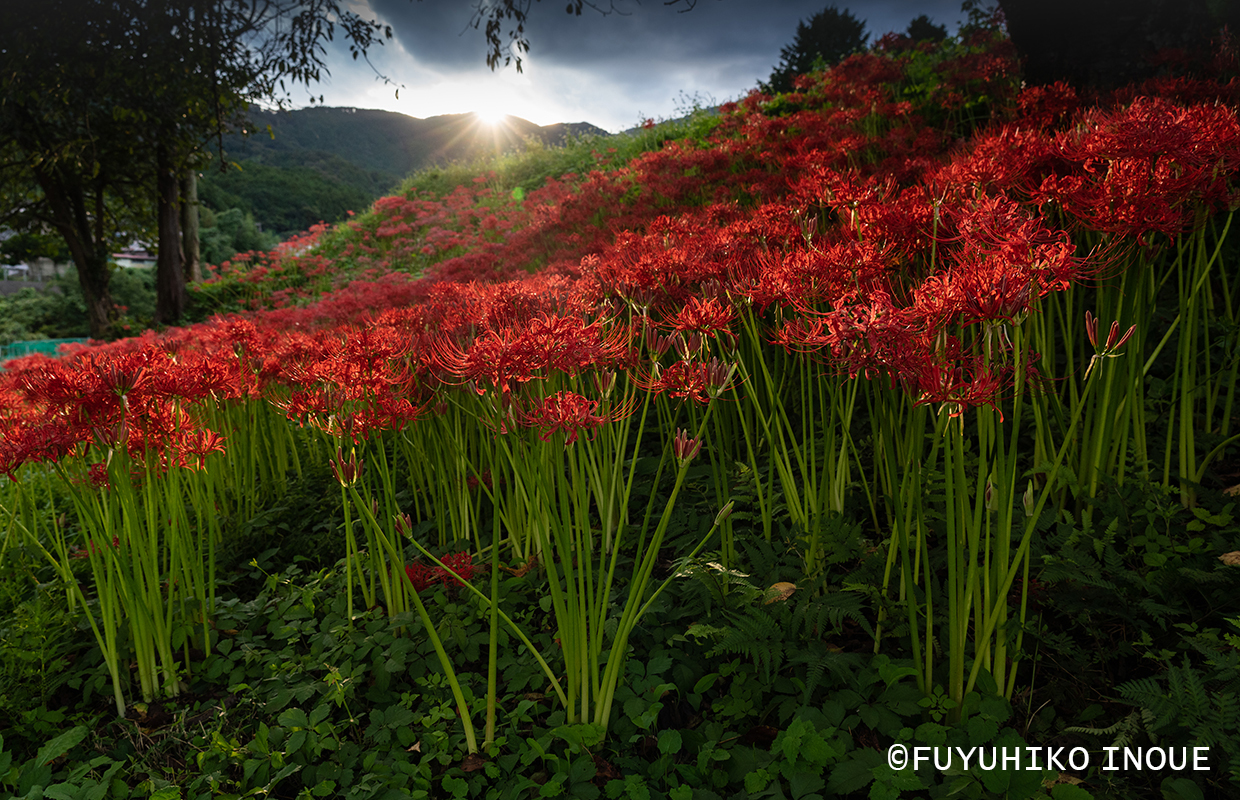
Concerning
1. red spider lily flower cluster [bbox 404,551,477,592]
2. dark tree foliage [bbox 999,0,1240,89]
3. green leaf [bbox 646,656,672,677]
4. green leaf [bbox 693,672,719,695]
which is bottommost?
green leaf [bbox 693,672,719,695]

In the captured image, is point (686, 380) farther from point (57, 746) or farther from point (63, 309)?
point (63, 309)

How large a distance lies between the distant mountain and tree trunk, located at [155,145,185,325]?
143cm

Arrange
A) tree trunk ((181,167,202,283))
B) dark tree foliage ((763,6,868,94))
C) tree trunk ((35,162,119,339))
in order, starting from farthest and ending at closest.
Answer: dark tree foliage ((763,6,868,94)) → tree trunk ((181,167,202,283)) → tree trunk ((35,162,119,339))

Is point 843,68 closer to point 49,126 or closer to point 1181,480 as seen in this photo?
point 1181,480

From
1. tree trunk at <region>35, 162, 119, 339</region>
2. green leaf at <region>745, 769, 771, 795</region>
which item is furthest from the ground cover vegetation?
tree trunk at <region>35, 162, 119, 339</region>

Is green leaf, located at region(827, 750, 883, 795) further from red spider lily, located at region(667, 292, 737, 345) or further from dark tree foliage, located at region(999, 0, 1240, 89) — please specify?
dark tree foliage, located at region(999, 0, 1240, 89)

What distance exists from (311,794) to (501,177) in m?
17.7

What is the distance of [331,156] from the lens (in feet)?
223

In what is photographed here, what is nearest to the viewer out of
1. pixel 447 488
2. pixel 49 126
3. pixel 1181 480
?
pixel 1181 480

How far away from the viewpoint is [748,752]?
1.73 metres

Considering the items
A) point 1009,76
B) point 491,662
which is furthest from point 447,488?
point 1009,76

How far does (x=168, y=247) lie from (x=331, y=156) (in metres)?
63.3

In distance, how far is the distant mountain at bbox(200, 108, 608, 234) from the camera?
71.0 ft

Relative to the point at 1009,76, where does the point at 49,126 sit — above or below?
above
